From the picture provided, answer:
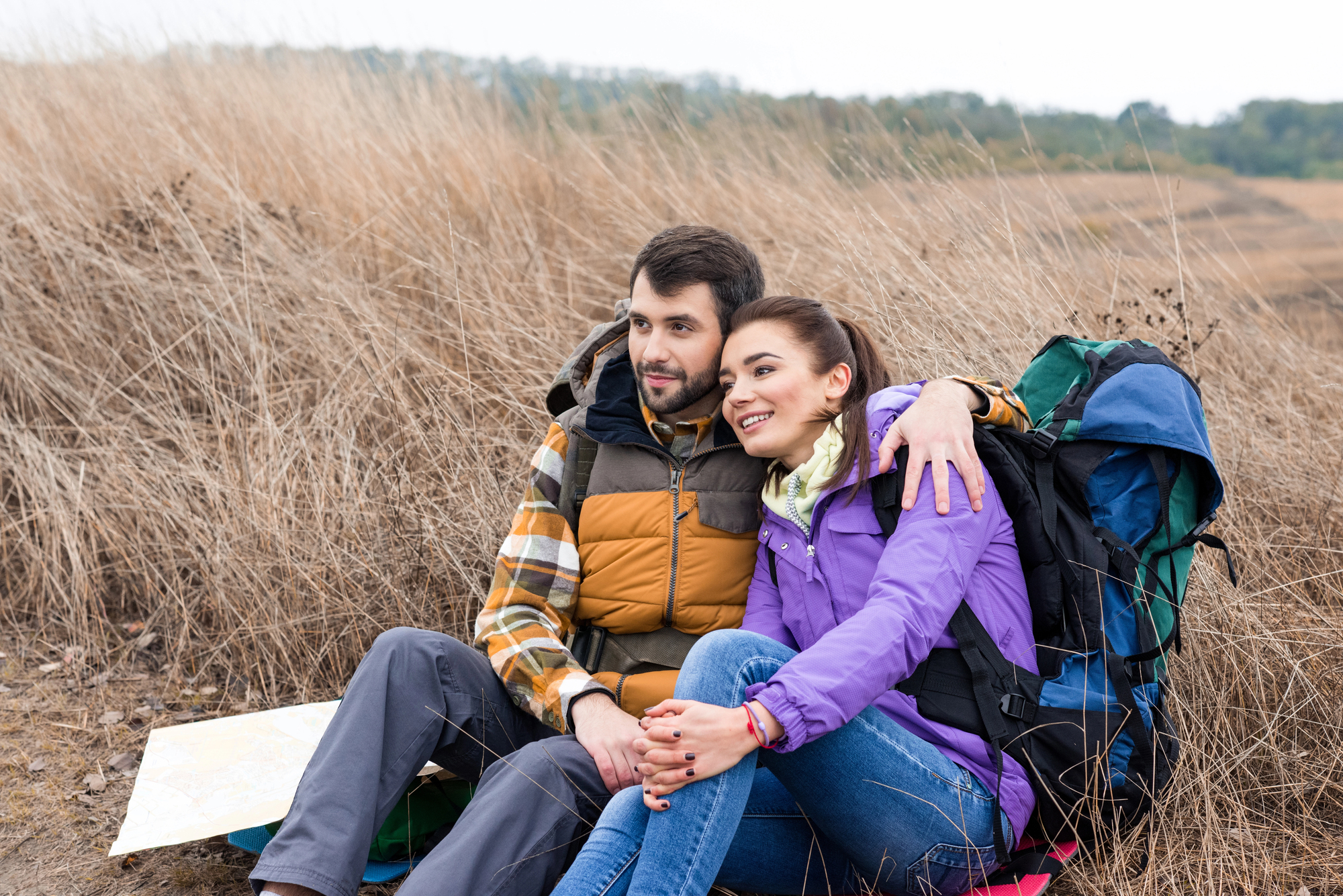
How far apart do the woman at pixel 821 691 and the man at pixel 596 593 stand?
0.14 metres

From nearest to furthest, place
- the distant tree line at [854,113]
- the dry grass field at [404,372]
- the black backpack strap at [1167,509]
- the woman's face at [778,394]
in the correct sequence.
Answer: the black backpack strap at [1167,509] → the woman's face at [778,394] → the dry grass field at [404,372] → the distant tree line at [854,113]

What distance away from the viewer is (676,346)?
2.57 m

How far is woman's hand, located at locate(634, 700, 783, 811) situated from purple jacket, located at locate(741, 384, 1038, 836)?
0.07m

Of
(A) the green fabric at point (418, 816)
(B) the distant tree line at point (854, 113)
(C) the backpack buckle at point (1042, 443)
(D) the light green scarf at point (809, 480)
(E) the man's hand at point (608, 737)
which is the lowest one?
(A) the green fabric at point (418, 816)

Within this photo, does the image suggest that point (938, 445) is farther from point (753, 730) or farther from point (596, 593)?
point (596, 593)

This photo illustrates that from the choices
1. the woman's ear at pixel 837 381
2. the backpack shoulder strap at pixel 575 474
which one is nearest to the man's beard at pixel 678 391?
the backpack shoulder strap at pixel 575 474

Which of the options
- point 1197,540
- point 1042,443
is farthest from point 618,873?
point 1197,540

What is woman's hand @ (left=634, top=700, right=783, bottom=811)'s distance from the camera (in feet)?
6.04

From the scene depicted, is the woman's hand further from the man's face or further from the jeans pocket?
the man's face

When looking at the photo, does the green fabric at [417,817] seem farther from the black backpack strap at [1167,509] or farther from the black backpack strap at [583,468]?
the black backpack strap at [1167,509]

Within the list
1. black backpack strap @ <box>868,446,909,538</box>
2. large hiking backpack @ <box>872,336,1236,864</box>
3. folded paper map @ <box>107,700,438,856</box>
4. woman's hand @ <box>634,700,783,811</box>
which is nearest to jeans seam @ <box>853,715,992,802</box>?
large hiking backpack @ <box>872,336,1236,864</box>

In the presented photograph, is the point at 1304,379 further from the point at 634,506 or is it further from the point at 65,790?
the point at 65,790

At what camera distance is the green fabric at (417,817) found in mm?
2672

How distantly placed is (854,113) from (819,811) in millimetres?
5799
